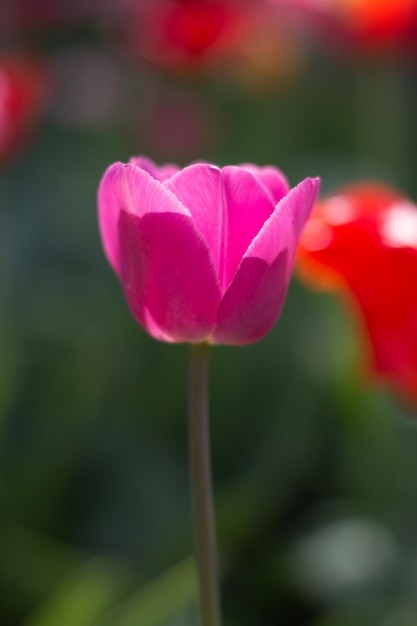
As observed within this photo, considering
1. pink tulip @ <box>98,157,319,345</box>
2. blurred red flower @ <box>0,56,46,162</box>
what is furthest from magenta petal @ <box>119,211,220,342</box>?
blurred red flower @ <box>0,56,46,162</box>

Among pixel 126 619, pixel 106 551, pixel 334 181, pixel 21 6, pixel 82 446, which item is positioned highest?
pixel 21 6

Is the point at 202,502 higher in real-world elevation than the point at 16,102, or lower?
lower

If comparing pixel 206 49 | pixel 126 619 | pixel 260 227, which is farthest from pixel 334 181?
pixel 260 227

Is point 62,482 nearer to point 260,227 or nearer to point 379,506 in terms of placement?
point 379,506

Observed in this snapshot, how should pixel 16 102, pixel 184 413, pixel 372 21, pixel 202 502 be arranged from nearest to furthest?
pixel 202 502, pixel 16 102, pixel 184 413, pixel 372 21

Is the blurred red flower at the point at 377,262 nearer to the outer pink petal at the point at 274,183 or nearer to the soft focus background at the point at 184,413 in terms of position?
the soft focus background at the point at 184,413

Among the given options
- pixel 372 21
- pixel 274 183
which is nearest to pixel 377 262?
pixel 274 183

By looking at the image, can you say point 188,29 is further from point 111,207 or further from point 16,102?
point 111,207
